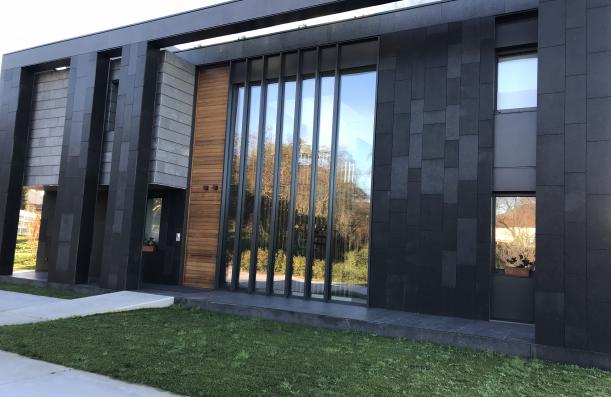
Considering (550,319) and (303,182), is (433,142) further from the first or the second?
(550,319)

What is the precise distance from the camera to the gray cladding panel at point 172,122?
12586 mm

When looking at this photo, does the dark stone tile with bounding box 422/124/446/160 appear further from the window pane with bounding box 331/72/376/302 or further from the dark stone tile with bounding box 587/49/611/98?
the dark stone tile with bounding box 587/49/611/98

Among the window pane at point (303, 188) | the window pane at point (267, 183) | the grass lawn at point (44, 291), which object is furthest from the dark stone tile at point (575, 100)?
the grass lawn at point (44, 291)

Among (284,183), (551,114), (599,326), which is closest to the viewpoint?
(599,326)

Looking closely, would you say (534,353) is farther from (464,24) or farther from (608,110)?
(464,24)

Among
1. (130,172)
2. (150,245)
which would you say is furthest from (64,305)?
(150,245)

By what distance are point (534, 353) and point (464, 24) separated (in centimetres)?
664

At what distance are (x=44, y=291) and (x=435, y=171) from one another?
10.1m

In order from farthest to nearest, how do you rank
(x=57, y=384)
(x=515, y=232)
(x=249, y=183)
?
1. (x=249, y=183)
2. (x=515, y=232)
3. (x=57, y=384)

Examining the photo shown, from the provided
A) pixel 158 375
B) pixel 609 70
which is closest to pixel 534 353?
pixel 609 70

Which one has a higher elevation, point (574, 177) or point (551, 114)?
point (551, 114)

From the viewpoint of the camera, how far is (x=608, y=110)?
7363mm

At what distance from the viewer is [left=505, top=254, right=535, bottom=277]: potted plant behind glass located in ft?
30.4

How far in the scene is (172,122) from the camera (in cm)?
1295
